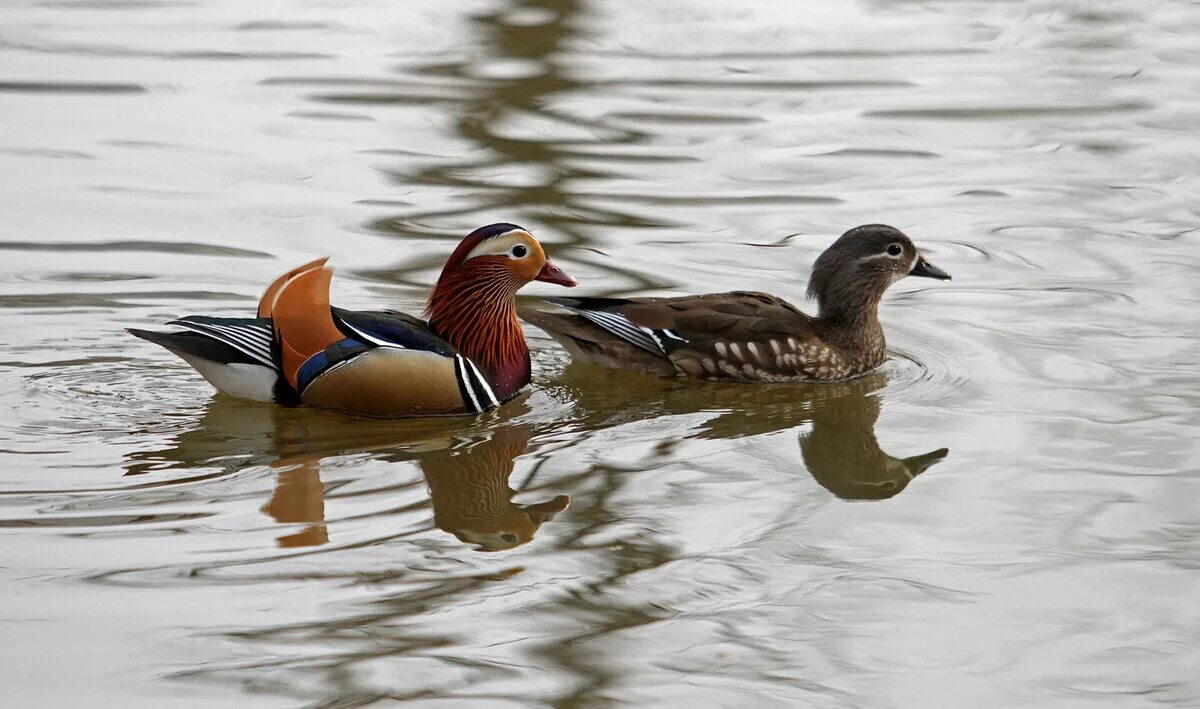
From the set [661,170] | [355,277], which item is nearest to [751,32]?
[661,170]

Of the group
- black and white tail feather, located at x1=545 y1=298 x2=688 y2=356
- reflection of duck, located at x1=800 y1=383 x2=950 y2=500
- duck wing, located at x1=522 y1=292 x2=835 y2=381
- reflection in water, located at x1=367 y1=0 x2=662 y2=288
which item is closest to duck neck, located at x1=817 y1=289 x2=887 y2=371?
duck wing, located at x1=522 y1=292 x2=835 y2=381

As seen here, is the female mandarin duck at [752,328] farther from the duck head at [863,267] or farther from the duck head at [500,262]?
the duck head at [500,262]

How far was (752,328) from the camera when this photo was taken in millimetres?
8391

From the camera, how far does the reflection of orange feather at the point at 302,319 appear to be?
747cm

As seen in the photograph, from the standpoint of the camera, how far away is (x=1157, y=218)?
1076 cm

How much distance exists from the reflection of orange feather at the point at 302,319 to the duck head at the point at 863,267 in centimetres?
265

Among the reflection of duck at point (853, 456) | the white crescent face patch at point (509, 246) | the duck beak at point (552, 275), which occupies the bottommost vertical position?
the reflection of duck at point (853, 456)

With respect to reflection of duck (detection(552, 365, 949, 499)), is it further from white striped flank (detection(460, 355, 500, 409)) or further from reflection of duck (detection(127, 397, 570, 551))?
reflection of duck (detection(127, 397, 570, 551))

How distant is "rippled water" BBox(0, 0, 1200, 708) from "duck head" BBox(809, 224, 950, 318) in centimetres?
42

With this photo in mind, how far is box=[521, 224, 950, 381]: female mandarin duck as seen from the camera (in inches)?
330

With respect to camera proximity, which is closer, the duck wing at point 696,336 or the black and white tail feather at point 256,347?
the black and white tail feather at point 256,347

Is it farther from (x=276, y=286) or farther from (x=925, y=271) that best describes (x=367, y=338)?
(x=925, y=271)

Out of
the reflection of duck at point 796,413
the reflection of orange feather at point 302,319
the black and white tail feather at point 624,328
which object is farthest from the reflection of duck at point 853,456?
the reflection of orange feather at point 302,319

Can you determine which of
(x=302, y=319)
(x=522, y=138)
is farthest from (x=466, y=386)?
(x=522, y=138)
